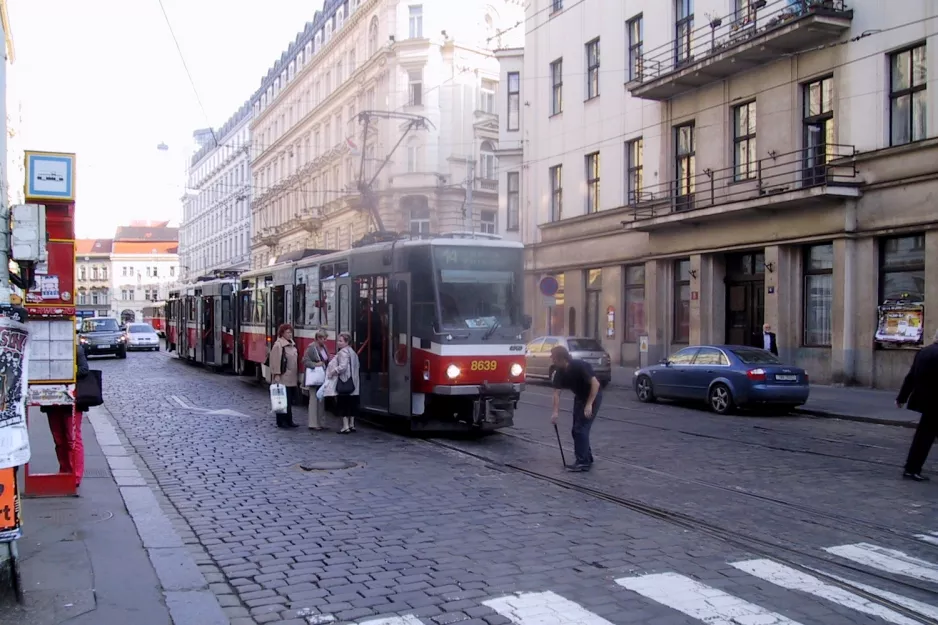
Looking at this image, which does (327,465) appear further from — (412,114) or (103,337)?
(412,114)

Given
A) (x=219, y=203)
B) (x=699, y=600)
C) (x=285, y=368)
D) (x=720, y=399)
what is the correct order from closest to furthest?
(x=699, y=600)
(x=285, y=368)
(x=720, y=399)
(x=219, y=203)

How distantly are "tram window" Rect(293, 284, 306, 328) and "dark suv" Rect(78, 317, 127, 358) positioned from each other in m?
19.3

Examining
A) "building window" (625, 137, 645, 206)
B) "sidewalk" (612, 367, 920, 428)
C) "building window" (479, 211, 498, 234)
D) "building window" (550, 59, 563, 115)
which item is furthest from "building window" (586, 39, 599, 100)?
"building window" (479, 211, 498, 234)

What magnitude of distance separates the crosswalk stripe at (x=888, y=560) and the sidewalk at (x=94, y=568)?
185 inches

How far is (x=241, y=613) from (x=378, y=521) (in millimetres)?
2488

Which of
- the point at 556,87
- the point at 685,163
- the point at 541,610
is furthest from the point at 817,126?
the point at 541,610

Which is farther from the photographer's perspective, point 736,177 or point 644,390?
point 736,177

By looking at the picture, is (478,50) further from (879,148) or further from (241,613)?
(241,613)

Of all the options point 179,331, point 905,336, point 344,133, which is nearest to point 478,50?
point 344,133

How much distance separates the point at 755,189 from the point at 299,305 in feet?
44.2

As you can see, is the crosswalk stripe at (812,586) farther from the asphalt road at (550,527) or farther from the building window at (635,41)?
the building window at (635,41)

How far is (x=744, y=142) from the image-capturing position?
25844mm

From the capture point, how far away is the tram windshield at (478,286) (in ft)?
43.5

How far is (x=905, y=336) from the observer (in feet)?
68.2
